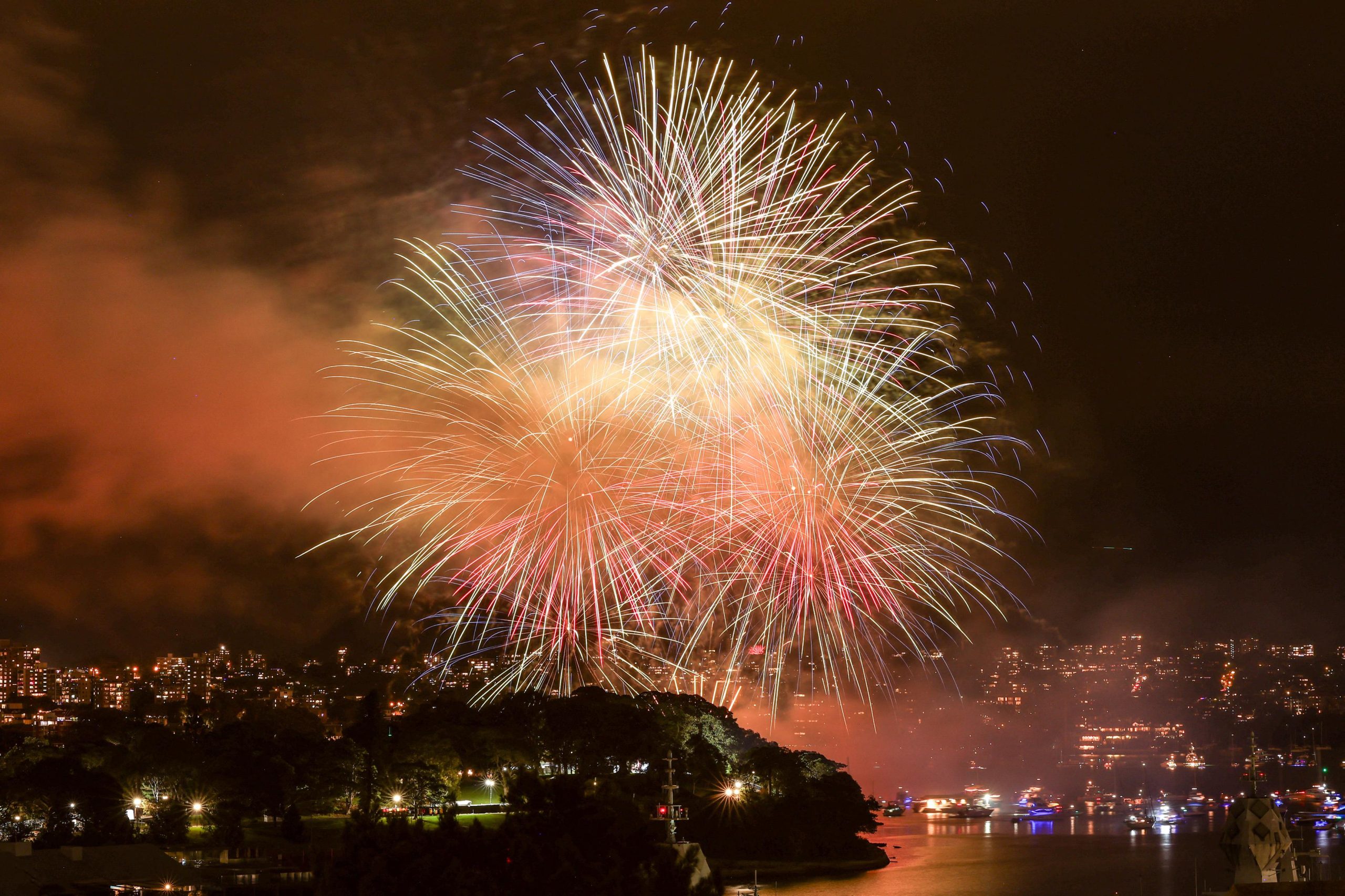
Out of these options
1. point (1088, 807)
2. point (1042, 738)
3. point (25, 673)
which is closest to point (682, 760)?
point (1088, 807)

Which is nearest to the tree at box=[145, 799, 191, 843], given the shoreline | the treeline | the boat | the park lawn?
the treeline

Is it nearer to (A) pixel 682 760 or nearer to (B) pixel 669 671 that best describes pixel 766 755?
(A) pixel 682 760

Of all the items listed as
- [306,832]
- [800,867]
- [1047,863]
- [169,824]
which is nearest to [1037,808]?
[1047,863]

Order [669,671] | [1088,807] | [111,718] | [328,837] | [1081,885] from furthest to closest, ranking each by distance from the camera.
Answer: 1. [1088,807]
2. [669,671]
3. [111,718]
4. [1081,885]
5. [328,837]

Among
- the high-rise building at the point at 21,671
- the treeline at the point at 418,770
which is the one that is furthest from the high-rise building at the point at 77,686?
the treeline at the point at 418,770

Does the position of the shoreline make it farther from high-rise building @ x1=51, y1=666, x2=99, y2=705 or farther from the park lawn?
high-rise building @ x1=51, y1=666, x2=99, y2=705

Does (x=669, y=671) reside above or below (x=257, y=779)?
above

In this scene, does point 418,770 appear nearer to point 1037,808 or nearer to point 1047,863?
point 1047,863

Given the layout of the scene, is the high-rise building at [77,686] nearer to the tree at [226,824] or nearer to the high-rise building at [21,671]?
the high-rise building at [21,671]
